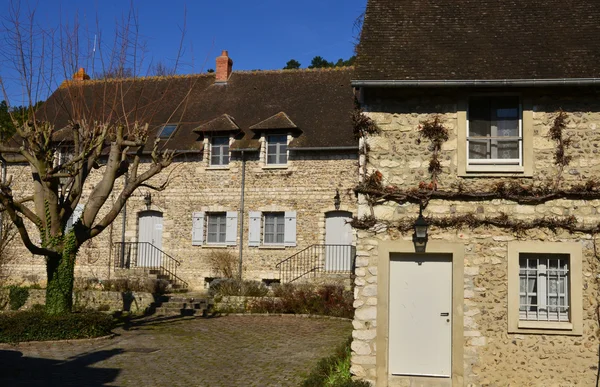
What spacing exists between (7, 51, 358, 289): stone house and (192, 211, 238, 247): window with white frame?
3 cm

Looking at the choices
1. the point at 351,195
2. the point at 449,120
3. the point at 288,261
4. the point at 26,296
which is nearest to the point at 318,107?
the point at 351,195

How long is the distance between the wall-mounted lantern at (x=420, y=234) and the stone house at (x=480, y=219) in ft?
0.11

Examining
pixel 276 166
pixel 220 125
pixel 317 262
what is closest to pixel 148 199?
pixel 220 125

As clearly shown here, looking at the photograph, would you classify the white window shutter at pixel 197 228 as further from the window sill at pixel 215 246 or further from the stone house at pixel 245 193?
the window sill at pixel 215 246

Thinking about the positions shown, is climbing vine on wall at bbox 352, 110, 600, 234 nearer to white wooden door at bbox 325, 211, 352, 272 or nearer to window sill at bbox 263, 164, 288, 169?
white wooden door at bbox 325, 211, 352, 272

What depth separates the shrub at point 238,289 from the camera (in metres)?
17.2

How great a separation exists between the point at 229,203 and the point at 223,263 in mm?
1923

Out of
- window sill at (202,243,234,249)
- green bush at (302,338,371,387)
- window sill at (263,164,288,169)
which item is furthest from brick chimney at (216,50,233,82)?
green bush at (302,338,371,387)

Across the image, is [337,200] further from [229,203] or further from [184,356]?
[184,356]

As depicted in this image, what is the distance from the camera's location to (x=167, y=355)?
36.9ft

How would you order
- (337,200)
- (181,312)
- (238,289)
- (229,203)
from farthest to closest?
(229,203), (337,200), (238,289), (181,312)

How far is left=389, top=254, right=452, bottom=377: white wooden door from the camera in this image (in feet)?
29.2

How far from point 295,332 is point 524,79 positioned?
24.1 ft

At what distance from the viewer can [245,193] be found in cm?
2012
